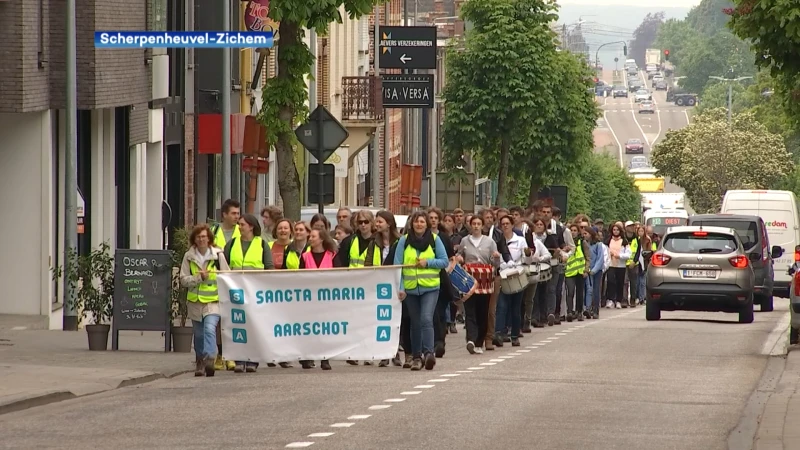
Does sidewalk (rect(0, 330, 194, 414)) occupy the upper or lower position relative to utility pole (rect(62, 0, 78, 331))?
lower

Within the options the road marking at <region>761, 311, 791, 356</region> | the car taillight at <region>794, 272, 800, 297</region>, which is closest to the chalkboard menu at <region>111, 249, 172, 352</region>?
the road marking at <region>761, 311, 791, 356</region>

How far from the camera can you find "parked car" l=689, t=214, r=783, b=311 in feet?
116

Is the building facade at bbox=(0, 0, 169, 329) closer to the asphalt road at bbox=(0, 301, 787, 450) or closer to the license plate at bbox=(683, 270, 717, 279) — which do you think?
the asphalt road at bbox=(0, 301, 787, 450)

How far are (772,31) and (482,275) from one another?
170 inches

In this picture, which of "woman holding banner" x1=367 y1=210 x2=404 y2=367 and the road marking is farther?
the road marking

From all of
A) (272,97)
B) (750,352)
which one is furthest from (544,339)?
(272,97)

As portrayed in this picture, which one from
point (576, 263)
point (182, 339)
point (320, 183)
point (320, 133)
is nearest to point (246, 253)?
point (182, 339)

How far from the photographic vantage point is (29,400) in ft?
53.4

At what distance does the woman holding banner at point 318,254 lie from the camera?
20984 millimetres

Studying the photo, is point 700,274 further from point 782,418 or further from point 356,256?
point 782,418

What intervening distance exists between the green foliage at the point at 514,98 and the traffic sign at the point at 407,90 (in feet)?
33.7

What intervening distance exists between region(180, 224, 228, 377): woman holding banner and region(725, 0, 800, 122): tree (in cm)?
693

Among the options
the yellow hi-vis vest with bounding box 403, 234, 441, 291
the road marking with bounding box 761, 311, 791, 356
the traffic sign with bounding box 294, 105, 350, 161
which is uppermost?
the traffic sign with bounding box 294, 105, 350, 161
